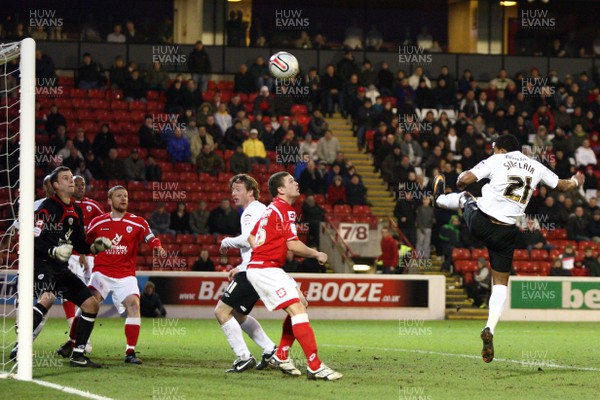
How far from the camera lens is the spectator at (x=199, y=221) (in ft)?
76.7

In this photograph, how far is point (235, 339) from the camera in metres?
10.8

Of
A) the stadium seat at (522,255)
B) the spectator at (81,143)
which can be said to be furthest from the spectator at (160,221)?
the stadium seat at (522,255)

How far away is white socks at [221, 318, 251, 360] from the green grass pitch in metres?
0.26

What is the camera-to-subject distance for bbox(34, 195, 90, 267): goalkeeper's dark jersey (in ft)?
36.7

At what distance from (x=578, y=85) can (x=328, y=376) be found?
76.2 ft

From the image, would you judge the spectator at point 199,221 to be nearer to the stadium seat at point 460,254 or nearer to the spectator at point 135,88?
the spectator at point 135,88

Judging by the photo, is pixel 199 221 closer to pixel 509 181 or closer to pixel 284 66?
pixel 284 66

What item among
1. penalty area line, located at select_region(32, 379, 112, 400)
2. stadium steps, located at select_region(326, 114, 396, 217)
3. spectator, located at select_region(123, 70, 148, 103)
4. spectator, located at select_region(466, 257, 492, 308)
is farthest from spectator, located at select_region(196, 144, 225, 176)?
penalty area line, located at select_region(32, 379, 112, 400)

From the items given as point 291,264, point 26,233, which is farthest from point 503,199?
point 291,264

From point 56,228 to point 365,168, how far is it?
1765 centimetres

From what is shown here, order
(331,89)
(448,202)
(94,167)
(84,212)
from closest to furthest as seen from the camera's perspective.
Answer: (448,202) → (84,212) → (94,167) → (331,89)

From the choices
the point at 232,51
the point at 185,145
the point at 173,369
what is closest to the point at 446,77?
the point at 232,51

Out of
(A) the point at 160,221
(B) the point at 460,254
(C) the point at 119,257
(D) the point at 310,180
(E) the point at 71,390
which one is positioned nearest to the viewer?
(E) the point at 71,390

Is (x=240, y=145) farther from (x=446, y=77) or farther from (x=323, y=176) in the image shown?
(x=446, y=77)
